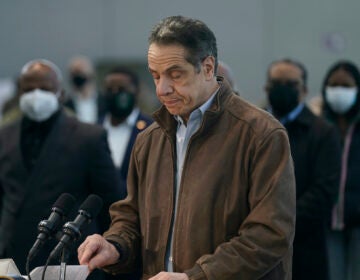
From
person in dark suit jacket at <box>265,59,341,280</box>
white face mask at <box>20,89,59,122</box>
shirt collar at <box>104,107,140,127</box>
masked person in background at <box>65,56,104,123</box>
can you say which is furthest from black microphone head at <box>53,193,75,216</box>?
masked person in background at <box>65,56,104,123</box>

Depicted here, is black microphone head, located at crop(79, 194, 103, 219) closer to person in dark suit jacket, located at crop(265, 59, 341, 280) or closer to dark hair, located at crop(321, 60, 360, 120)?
person in dark suit jacket, located at crop(265, 59, 341, 280)

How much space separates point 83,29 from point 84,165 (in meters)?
9.09

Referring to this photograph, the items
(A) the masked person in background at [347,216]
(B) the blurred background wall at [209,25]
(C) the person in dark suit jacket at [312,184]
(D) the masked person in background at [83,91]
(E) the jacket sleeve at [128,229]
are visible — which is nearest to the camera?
(E) the jacket sleeve at [128,229]

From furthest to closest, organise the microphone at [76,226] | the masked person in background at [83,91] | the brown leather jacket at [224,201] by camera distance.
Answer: the masked person in background at [83,91] → the brown leather jacket at [224,201] → the microphone at [76,226]

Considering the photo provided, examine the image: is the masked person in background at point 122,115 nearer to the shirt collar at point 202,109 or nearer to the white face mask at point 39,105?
the white face mask at point 39,105

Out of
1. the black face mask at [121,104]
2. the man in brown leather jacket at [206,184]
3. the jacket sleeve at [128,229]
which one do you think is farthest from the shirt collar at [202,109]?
the black face mask at [121,104]

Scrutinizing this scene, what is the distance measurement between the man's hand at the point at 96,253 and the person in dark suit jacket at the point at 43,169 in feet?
5.81

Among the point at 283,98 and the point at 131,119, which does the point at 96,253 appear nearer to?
the point at 283,98

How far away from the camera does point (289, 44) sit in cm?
1302

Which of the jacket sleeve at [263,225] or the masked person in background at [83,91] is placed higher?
the jacket sleeve at [263,225]

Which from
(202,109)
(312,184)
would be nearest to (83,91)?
(312,184)

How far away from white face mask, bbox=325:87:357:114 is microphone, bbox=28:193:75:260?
3.66 metres

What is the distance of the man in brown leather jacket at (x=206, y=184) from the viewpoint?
3.46 m

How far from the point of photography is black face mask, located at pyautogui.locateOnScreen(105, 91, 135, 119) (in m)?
7.36
